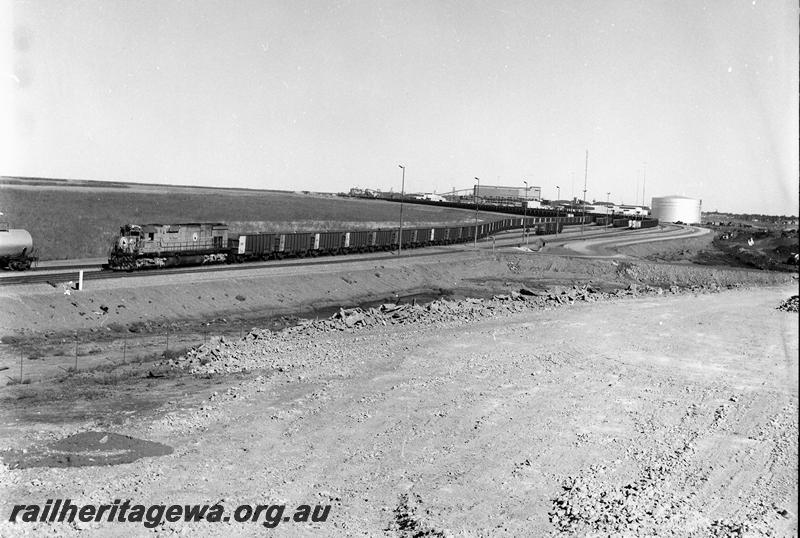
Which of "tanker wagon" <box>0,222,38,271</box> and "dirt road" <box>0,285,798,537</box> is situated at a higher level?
"tanker wagon" <box>0,222,38,271</box>

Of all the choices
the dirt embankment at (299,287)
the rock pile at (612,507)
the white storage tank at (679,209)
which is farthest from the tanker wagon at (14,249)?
the white storage tank at (679,209)

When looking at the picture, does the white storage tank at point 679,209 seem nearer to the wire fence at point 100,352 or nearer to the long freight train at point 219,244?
the long freight train at point 219,244

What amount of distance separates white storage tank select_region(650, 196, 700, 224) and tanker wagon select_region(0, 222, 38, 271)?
157744 mm

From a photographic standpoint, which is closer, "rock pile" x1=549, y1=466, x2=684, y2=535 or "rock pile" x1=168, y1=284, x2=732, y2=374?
"rock pile" x1=549, y1=466, x2=684, y2=535

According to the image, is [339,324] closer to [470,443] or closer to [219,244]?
[470,443]

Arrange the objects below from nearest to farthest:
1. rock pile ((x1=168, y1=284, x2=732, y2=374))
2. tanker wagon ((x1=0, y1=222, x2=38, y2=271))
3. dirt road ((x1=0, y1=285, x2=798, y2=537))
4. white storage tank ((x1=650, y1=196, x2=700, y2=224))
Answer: dirt road ((x1=0, y1=285, x2=798, y2=537))
rock pile ((x1=168, y1=284, x2=732, y2=374))
tanker wagon ((x1=0, y1=222, x2=38, y2=271))
white storage tank ((x1=650, y1=196, x2=700, y2=224))

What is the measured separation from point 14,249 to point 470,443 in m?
32.5

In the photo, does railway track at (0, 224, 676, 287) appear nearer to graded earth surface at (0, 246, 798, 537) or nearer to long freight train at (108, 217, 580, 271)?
long freight train at (108, 217, 580, 271)

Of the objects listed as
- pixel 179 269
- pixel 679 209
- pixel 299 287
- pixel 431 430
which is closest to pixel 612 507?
pixel 431 430

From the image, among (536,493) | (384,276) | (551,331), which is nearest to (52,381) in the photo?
(536,493)

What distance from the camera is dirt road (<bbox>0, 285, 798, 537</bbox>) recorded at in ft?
40.9

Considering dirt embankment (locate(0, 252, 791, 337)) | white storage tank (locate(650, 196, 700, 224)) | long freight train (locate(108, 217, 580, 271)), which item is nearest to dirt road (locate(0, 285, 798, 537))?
dirt embankment (locate(0, 252, 791, 337))

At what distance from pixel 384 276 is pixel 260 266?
9.51 meters

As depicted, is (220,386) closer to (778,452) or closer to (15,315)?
(15,315)
